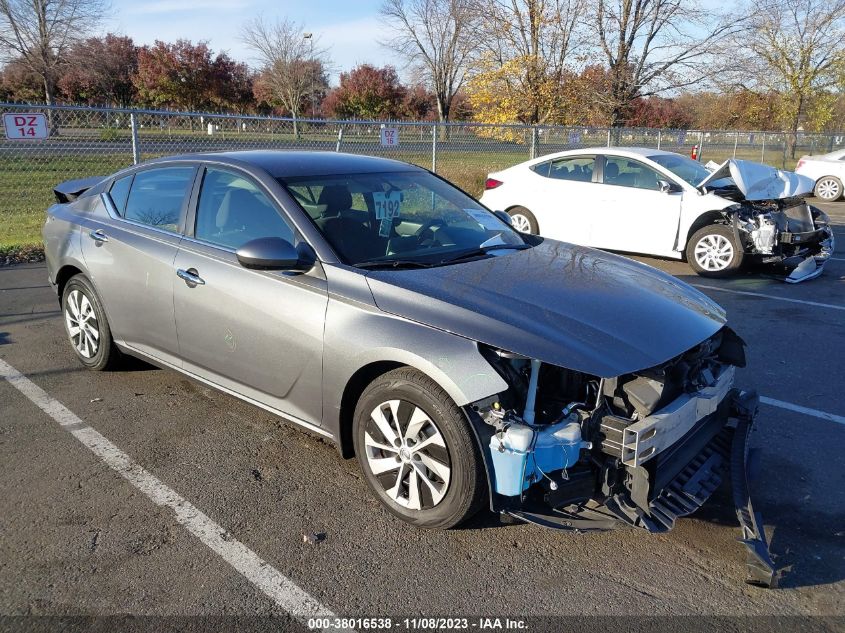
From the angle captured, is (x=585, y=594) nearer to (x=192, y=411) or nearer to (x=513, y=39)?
(x=192, y=411)

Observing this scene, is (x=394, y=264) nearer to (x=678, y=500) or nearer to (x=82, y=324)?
(x=678, y=500)

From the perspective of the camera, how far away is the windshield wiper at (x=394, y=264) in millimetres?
3470

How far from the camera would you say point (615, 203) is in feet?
30.6

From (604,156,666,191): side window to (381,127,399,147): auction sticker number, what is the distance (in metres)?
4.36

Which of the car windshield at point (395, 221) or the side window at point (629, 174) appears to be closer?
the car windshield at point (395, 221)

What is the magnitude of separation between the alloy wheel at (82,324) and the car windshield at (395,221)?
82.4 inches

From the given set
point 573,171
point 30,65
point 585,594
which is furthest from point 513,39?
point 30,65

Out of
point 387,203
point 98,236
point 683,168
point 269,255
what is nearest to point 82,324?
point 98,236

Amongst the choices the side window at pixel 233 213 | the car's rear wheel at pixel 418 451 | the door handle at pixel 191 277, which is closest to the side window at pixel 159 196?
the side window at pixel 233 213

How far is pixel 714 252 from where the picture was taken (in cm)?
862

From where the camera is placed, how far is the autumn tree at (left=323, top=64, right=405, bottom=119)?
1820 inches

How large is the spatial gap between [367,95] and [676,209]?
40633 millimetres

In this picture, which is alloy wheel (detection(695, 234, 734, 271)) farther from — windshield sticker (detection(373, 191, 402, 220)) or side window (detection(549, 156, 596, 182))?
windshield sticker (detection(373, 191, 402, 220))

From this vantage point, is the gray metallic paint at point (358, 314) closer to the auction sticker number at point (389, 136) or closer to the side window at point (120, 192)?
the side window at point (120, 192)
